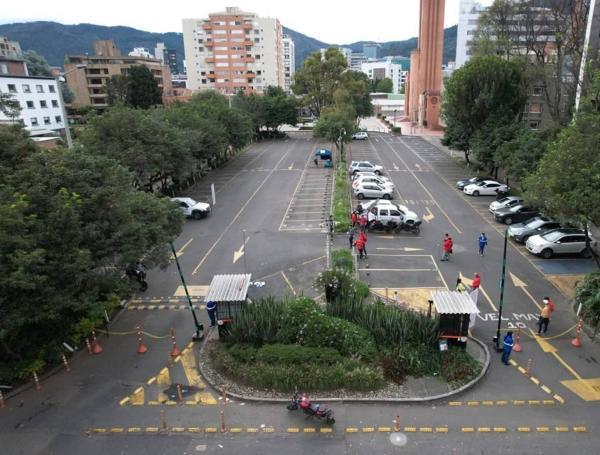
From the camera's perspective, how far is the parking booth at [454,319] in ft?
43.6

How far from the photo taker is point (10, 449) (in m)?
10.5

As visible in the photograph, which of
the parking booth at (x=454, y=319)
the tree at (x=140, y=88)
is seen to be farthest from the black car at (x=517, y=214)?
the tree at (x=140, y=88)

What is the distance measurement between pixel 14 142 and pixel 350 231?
16422 millimetres

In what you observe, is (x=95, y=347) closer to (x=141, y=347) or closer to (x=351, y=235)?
(x=141, y=347)

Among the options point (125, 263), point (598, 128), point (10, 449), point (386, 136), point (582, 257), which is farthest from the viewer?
point (386, 136)

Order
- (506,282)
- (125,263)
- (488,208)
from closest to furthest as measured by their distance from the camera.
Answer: (125,263) → (506,282) → (488,208)

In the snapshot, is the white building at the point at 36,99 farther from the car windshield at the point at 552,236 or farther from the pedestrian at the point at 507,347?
the pedestrian at the point at 507,347

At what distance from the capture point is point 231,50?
11012cm

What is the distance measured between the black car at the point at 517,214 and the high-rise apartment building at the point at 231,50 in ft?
304

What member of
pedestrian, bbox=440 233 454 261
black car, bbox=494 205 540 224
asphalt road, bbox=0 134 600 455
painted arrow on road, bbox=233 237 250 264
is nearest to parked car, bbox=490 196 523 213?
black car, bbox=494 205 540 224

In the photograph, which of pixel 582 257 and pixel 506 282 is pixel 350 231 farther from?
pixel 582 257

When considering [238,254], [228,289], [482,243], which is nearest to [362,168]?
[482,243]

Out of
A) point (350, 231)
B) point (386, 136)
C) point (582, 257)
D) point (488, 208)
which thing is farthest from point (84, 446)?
point (386, 136)

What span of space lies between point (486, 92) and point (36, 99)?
194ft
